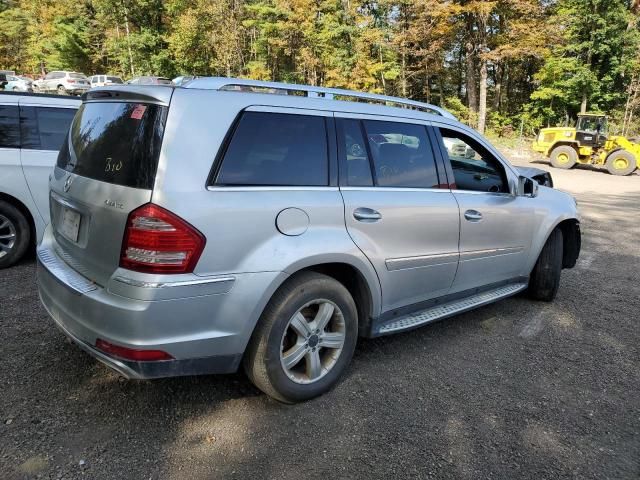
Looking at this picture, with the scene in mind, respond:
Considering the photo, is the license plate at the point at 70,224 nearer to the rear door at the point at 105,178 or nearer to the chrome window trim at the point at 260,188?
the rear door at the point at 105,178

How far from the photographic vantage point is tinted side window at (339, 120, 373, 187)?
118 inches

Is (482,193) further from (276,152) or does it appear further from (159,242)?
(159,242)

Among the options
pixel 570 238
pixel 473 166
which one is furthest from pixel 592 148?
pixel 473 166

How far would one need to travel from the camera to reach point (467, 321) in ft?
14.0

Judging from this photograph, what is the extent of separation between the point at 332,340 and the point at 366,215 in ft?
2.61

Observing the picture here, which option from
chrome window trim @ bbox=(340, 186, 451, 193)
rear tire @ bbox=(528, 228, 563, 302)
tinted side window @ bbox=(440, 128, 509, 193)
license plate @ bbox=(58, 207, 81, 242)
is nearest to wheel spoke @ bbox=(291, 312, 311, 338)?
chrome window trim @ bbox=(340, 186, 451, 193)

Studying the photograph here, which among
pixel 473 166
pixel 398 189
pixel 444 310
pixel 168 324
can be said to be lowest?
pixel 444 310

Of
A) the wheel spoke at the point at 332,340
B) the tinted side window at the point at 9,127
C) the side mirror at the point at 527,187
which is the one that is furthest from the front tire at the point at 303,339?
the tinted side window at the point at 9,127

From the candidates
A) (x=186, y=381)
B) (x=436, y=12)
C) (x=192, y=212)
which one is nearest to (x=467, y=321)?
(x=186, y=381)

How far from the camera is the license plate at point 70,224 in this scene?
8.77ft

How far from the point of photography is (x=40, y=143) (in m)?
5.12

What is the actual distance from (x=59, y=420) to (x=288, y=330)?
1.32 metres

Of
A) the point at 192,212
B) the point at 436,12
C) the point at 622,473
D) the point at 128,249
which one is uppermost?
the point at 436,12

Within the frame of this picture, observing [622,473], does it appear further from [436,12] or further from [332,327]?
[436,12]
